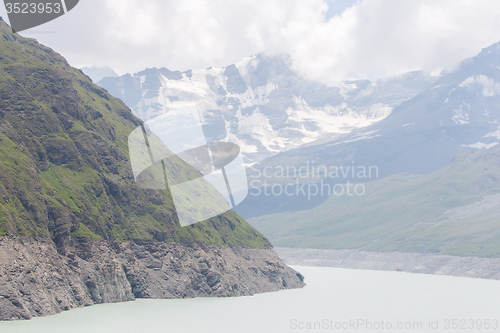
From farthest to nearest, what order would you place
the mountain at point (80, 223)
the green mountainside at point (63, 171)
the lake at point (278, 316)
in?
the green mountainside at point (63, 171) < the mountain at point (80, 223) < the lake at point (278, 316)

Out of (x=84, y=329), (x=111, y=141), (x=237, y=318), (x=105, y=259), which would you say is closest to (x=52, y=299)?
(x=84, y=329)

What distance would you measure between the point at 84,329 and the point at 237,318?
3677 centimetres

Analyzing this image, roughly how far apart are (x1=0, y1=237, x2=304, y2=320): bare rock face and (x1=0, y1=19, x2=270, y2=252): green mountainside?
3.49 meters

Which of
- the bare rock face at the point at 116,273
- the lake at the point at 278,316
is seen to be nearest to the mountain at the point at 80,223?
the bare rock face at the point at 116,273

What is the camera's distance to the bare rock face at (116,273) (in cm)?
8431

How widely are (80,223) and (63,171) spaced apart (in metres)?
17.0

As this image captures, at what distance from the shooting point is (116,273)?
110 metres

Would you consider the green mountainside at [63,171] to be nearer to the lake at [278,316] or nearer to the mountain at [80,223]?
the mountain at [80,223]

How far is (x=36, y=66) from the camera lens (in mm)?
140250

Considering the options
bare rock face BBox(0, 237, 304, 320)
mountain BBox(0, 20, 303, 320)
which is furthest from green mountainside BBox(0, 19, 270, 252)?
bare rock face BBox(0, 237, 304, 320)

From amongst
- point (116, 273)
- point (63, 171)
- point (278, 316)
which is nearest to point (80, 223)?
point (116, 273)

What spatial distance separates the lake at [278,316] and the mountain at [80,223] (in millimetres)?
5414

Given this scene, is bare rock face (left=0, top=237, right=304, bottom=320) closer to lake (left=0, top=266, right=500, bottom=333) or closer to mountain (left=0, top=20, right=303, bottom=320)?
mountain (left=0, top=20, right=303, bottom=320)

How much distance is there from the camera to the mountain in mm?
92188
